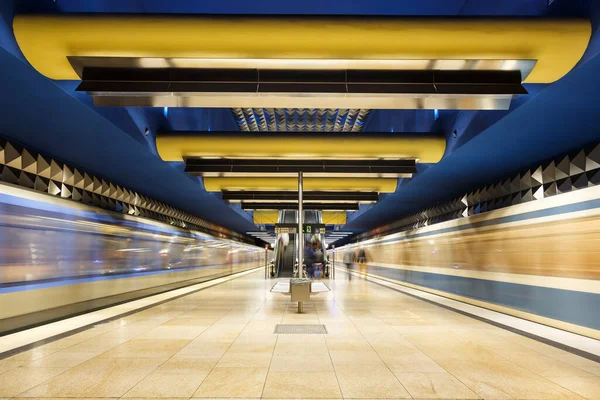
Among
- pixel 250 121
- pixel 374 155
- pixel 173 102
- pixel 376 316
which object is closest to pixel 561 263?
pixel 376 316

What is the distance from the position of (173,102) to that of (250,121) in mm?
8141

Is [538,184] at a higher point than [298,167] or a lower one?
lower

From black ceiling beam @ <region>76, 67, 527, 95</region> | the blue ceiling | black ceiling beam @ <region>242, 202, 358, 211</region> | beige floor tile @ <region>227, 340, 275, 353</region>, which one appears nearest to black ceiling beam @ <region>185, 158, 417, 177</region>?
the blue ceiling

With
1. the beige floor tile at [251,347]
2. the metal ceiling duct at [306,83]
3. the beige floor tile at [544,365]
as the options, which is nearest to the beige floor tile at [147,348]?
the beige floor tile at [251,347]

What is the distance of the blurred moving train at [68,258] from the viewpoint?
6.48 meters

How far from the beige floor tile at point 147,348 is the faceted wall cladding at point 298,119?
8.23 m

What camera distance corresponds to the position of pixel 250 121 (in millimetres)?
13523

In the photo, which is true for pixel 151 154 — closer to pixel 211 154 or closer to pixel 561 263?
pixel 211 154

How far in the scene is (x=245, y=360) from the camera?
4.72 meters

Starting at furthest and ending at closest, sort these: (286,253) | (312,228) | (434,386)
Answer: (286,253) → (312,228) → (434,386)

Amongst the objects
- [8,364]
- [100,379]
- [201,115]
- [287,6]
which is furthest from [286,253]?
[100,379]

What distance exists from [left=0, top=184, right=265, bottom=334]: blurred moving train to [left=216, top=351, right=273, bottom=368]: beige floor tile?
398cm

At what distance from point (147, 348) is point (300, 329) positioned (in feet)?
8.41

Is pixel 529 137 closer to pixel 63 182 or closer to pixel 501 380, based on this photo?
pixel 501 380
